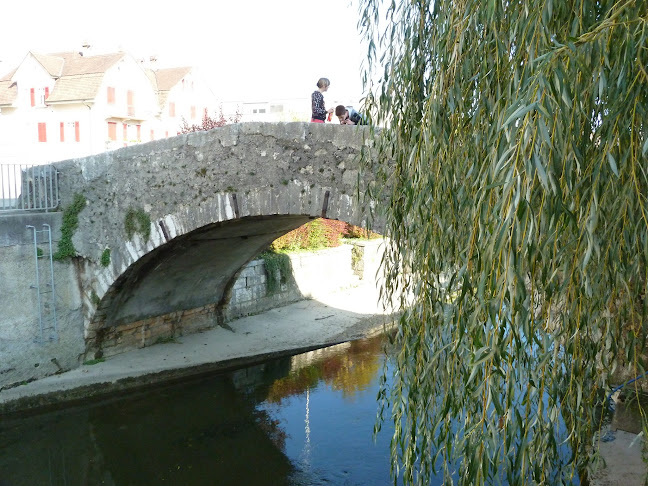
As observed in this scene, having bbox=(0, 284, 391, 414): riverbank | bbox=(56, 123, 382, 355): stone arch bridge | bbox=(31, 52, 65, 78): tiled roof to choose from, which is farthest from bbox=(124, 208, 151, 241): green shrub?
bbox=(31, 52, 65, 78): tiled roof

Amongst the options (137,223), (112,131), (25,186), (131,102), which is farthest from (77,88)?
(137,223)

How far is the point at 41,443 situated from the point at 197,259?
10.6ft

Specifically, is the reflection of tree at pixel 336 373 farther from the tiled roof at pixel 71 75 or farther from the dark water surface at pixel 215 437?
the tiled roof at pixel 71 75

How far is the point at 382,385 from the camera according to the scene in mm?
3682

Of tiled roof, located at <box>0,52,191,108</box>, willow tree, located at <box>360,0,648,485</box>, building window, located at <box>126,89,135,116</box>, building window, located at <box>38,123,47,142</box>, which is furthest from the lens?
building window, located at <box>126,89,135,116</box>

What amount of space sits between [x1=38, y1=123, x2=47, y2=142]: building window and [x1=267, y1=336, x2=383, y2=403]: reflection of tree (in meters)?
19.4

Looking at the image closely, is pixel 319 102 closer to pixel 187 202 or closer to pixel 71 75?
pixel 187 202

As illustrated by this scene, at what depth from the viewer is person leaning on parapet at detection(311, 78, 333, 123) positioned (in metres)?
6.50

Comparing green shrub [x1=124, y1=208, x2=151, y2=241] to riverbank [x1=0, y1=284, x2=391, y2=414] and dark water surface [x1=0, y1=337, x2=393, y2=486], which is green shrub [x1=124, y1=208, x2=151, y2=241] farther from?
dark water surface [x1=0, y1=337, x2=393, y2=486]

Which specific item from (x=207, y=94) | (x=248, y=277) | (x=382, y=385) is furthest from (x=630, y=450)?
(x=207, y=94)

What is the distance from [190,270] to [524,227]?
8.06 m

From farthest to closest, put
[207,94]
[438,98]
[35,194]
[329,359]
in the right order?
[207,94]
[329,359]
[35,194]
[438,98]

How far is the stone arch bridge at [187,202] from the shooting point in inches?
237

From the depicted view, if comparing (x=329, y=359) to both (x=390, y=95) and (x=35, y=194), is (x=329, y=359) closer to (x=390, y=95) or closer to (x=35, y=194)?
(x=35, y=194)
